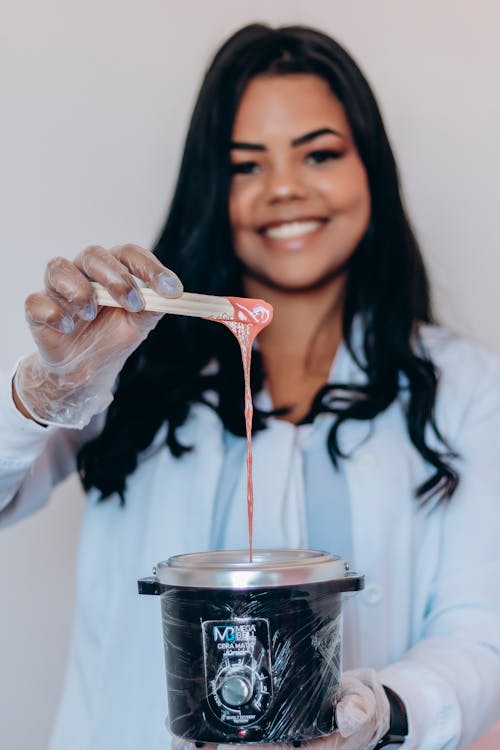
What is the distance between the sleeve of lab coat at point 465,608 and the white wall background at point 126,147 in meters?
0.49

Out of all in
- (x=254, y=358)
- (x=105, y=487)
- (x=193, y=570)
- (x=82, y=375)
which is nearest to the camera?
(x=193, y=570)

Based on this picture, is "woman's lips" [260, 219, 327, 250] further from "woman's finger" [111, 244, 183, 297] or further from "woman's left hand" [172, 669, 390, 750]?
"woman's left hand" [172, 669, 390, 750]

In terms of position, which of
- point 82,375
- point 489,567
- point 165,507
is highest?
point 82,375

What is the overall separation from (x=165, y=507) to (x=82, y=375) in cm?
33

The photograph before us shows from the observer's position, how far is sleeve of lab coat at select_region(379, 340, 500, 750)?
123cm

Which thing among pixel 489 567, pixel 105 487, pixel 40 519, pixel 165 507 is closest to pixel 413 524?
pixel 489 567

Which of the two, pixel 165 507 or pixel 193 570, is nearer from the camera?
pixel 193 570

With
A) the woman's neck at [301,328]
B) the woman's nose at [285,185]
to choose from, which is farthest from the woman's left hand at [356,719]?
the woman's nose at [285,185]

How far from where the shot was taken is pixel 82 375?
1.24 m

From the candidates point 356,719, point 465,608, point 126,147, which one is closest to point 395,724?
point 356,719

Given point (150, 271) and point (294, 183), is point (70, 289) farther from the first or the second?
point (294, 183)

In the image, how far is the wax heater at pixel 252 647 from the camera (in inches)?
37.9

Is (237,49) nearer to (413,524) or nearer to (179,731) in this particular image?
(413,524)

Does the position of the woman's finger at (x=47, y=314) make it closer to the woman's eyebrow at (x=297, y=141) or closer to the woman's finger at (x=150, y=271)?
the woman's finger at (x=150, y=271)
